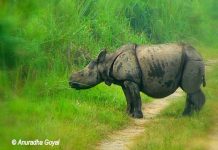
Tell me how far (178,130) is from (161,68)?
1805 mm

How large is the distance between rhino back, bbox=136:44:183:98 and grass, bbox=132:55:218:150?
0.50 m

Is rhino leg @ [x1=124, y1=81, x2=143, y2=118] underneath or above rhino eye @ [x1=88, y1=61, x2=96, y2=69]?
underneath

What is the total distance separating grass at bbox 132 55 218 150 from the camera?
261 inches

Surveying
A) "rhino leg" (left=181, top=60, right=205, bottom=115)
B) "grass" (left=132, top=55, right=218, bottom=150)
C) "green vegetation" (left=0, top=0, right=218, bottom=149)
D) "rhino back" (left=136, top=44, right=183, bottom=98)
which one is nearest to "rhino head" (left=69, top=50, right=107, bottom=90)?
"green vegetation" (left=0, top=0, right=218, bottom=149)

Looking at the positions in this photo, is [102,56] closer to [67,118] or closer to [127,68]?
[127,68]

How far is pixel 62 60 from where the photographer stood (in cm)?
1003

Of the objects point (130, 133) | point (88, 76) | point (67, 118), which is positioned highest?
point (88, 76)

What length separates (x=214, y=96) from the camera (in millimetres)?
10766

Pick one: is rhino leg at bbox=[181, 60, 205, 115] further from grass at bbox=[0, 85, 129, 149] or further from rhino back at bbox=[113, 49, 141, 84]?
grass at bbox=[0, 85, 129, 149]

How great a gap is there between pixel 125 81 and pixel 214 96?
2.41m

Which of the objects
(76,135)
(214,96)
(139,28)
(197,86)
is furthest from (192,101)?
(139,28)

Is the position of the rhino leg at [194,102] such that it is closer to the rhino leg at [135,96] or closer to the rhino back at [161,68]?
the rhino back at [161,68]

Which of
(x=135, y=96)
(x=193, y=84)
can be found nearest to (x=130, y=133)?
(x=135, y=96)

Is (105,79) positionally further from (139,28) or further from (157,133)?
(139,28)
